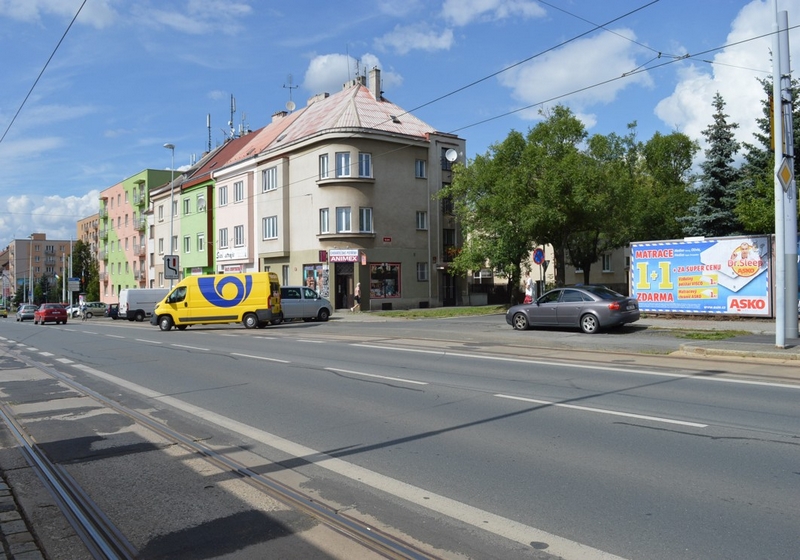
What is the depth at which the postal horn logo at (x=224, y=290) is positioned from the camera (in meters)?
28.2

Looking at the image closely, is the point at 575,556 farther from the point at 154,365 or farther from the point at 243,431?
the point at 154,365

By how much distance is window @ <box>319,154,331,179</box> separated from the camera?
132 ft

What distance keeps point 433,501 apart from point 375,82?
44.0 metres

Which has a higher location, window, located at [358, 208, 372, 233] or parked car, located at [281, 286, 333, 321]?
window, located at [358, 208, 372, 233]

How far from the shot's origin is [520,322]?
2202 cm

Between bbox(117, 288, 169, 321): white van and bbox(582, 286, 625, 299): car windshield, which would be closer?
bbox(582, 286, 625, 299): car windshield

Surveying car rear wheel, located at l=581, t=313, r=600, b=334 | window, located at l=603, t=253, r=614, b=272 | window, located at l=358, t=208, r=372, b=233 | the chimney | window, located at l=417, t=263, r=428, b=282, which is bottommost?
car rear wheel, located at l=581, t=313, r=600, b=334

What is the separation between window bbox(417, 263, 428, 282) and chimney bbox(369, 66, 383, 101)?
1239 centimetres

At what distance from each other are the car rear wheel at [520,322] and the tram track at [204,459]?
15.4 m

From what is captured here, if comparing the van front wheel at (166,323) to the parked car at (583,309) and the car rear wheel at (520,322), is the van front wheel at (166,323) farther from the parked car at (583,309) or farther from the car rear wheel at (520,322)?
the parked car at (583,309)

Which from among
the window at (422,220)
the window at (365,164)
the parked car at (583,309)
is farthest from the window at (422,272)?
the parked car at (583,309)

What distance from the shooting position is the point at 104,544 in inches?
182

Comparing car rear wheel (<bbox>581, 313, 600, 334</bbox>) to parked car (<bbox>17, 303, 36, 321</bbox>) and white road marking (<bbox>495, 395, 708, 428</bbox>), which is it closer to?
white road marking (<bbox>495, 395, 708, 428</bbox>)

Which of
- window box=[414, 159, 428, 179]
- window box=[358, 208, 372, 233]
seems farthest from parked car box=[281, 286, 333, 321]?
window box=[414, 159, 428, 179]
